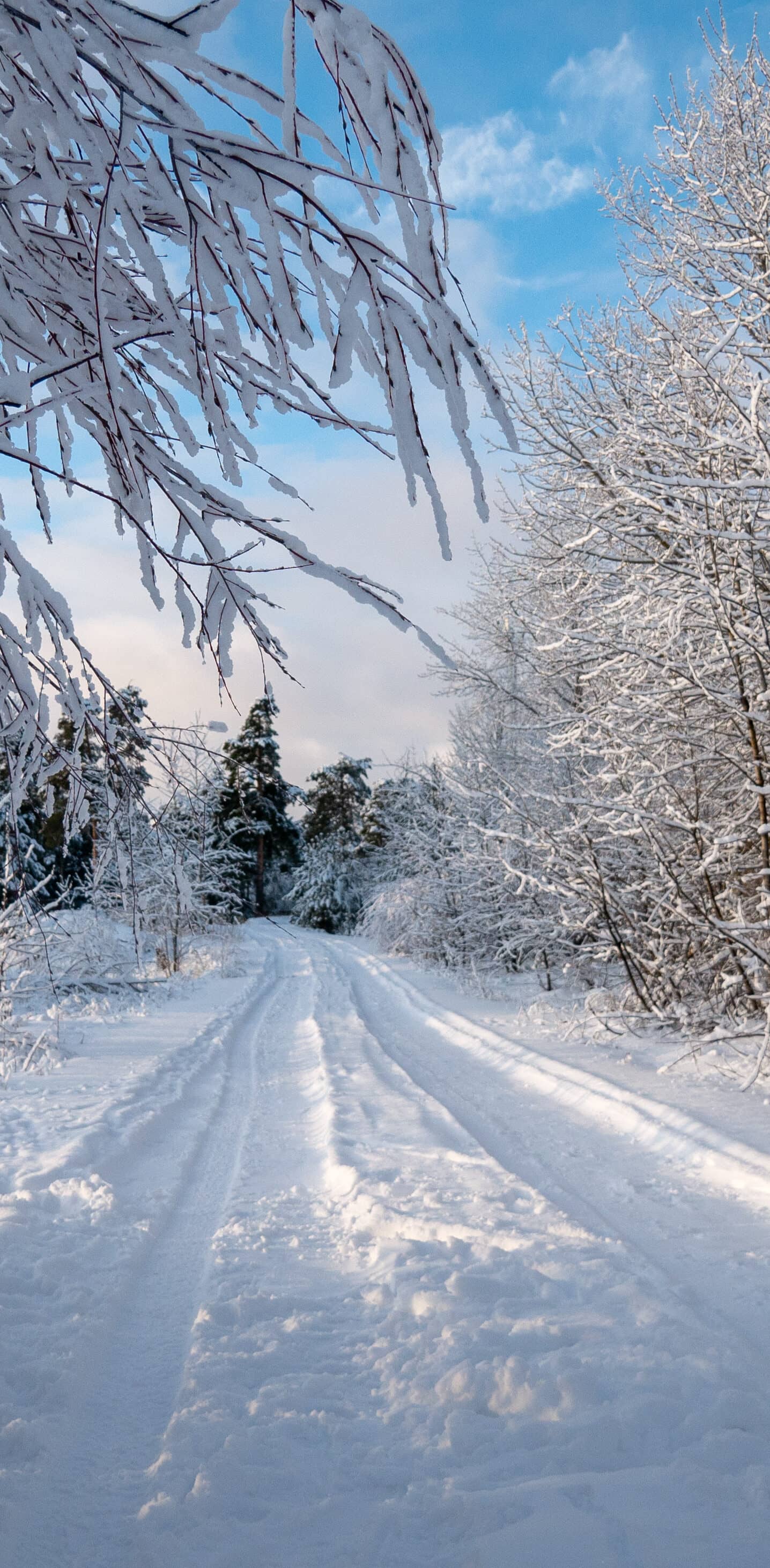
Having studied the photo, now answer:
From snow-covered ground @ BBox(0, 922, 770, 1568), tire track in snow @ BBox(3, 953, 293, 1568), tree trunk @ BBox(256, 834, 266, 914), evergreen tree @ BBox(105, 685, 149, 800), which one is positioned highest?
tree trunk @ BBox(256, 834, 266, 914)

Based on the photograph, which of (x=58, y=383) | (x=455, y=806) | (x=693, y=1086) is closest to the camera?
(x=58, y=383)

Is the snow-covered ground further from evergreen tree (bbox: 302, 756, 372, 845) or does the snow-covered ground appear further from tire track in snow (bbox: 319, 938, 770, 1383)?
evergreen tree (bbox: 302, 756, 372, 845)

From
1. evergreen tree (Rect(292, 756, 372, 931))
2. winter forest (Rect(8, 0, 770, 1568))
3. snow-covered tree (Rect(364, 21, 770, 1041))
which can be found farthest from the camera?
evergreen tree (Rect(292, 756, 372, 931))

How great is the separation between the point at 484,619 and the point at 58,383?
11418mm

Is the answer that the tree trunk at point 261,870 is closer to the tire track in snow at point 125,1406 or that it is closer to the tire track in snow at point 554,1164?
the tire track in snow at point 554,1164

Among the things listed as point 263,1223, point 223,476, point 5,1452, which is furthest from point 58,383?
point 263,1223

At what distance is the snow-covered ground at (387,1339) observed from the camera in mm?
1898

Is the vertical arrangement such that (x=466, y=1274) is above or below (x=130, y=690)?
below

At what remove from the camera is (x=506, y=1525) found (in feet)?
6.08

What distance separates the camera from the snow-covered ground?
6.23 feet

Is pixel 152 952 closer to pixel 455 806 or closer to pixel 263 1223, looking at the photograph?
pixel 455 806

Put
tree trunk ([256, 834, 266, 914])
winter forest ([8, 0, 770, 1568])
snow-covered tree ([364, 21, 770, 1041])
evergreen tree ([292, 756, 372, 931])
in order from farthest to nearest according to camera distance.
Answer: tree trunk ([256, 834, 266, 914]) < evergreen tree ([292, 756, 372, 931]) < snow-covered tree ([364, 21, 770, 1041]) < winter forest ([8, 0, 770, 1568])

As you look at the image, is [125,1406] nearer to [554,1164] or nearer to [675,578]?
[554,1164]

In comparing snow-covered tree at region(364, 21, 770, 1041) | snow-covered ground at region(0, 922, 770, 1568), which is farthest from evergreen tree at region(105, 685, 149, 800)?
snow-covered tree at region(364, 21, 770, 1041)
